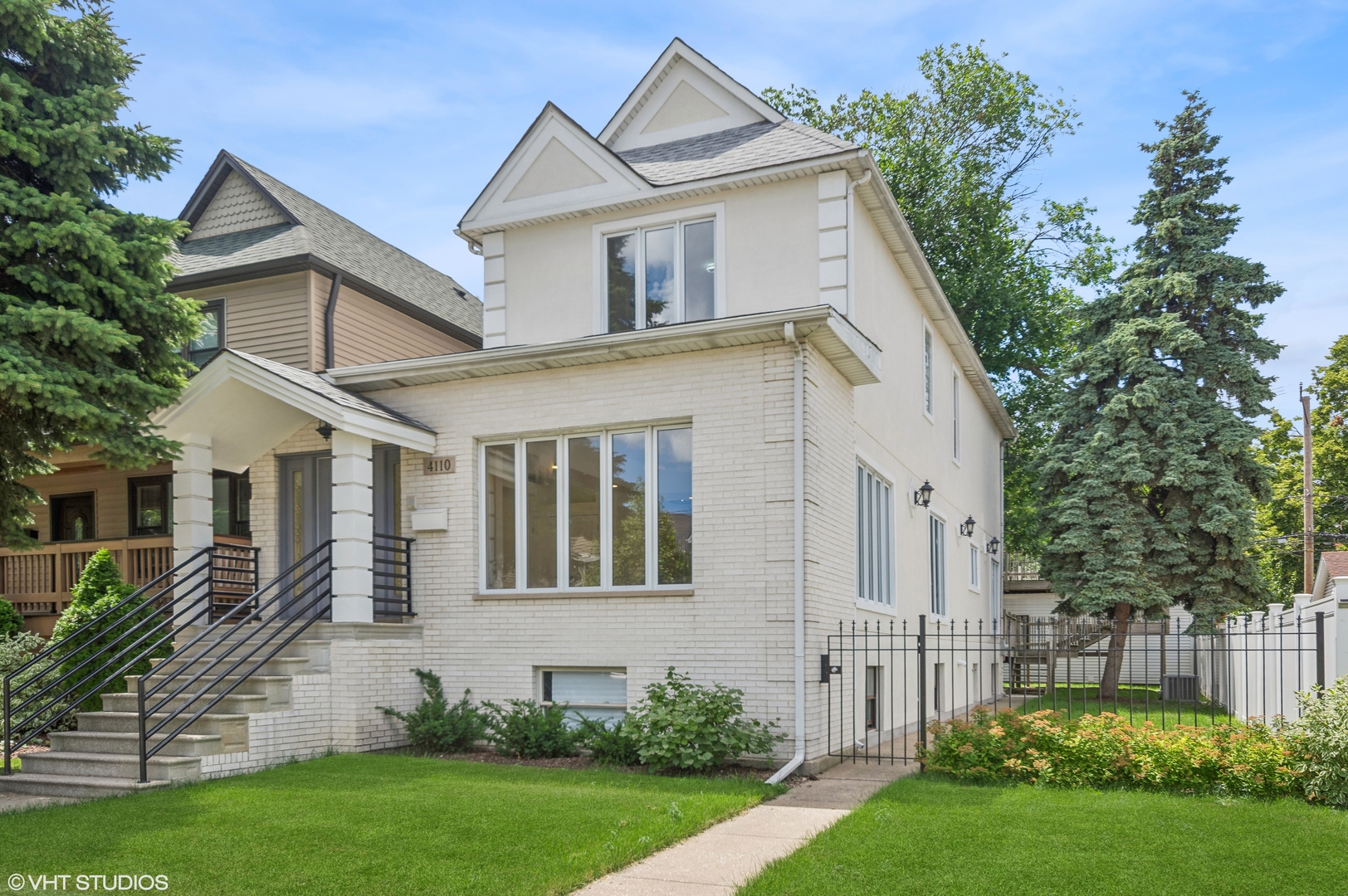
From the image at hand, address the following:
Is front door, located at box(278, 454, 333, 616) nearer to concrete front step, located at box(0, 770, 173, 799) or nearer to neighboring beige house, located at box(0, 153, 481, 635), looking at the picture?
neighboring beige house, located at box(0, 153, 481, 635)

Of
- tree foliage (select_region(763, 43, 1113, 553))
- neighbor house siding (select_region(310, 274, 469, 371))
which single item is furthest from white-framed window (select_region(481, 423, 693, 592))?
tree foliage (select_region(763, 43, 1113, 553))

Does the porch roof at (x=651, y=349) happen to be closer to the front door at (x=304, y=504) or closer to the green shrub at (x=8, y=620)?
the front door at (x=304, y=504)

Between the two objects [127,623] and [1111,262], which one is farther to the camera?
[1111,262]

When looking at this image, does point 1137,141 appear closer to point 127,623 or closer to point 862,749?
point 862,749

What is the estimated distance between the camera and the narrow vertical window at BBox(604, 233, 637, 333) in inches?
537

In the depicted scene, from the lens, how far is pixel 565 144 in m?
14.0

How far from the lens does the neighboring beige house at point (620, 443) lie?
10797 mm

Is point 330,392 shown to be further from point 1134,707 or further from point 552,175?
point 1134,707

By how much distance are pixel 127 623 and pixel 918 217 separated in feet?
71.1

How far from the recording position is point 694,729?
9828 millimetres

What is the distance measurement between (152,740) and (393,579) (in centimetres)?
337

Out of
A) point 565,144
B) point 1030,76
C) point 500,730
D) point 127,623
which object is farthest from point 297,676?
point 1030,76

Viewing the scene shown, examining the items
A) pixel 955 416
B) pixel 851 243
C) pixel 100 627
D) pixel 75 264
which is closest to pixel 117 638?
pixel 100 627

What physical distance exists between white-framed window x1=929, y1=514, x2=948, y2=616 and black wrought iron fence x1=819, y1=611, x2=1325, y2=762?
1.84 feet
